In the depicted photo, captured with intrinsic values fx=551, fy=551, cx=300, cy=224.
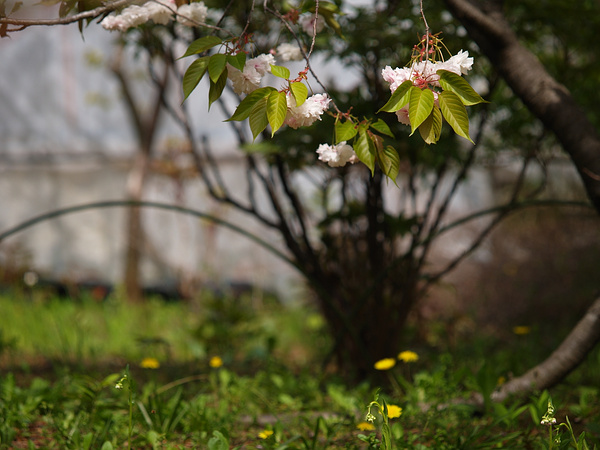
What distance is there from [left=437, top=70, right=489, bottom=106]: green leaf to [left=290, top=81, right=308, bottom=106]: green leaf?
296 mm

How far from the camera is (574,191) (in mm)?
4422

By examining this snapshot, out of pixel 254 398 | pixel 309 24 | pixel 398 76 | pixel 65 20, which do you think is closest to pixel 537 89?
pixel 309 24

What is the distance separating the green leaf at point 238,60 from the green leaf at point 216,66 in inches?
0.4

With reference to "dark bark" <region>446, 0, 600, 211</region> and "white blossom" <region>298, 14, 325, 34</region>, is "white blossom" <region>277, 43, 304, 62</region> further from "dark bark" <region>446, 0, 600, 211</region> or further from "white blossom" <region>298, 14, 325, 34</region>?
"dark bark" <region>446, 0, 600, 211</region>

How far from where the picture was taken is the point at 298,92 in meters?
Answer: 1.21

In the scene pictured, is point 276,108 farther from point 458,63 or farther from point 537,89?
point 537,89

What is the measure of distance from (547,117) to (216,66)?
1246 millimetres

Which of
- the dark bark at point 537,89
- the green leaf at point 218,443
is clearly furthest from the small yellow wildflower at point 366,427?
the dark bark at point 537,89

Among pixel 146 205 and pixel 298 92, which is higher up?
pixel 146 205

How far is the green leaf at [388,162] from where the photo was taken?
49.1 inches

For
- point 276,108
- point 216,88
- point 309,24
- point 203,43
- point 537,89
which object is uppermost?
point 309,24

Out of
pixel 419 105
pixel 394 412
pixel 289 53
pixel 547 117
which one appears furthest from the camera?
pixel 547 117

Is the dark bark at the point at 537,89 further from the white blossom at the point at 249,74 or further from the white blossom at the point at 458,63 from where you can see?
the white blossom at the point at 249,74

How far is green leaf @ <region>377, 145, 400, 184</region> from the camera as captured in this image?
1.25 metres
